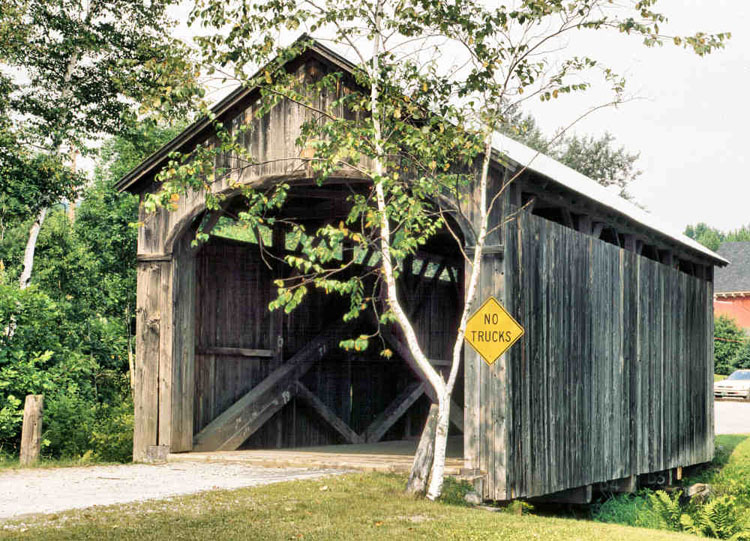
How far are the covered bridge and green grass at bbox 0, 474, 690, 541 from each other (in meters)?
1.76

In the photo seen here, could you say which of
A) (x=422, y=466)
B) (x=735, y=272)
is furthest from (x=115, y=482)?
(x=735, y=272)

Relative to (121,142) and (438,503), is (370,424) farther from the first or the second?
(121,142)

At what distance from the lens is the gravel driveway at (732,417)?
26.7 metres

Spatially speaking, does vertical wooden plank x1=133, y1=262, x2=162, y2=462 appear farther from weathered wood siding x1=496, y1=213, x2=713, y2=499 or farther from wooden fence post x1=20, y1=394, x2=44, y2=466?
weathered wood siding x1=496, y1=213, x2=713, y2=499

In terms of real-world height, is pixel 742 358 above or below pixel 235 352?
below

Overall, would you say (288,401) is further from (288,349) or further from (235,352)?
(235,352)

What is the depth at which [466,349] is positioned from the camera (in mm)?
10742

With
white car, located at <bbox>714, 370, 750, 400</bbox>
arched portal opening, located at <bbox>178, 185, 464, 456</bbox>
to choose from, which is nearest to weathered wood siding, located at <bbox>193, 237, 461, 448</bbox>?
arched portal opening, located at <bbox>178, 185, 464, 456</bbox>

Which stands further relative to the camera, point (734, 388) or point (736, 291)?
point (736, 291)

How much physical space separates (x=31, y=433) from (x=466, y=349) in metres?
5.96

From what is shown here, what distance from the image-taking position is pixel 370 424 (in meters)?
17.7

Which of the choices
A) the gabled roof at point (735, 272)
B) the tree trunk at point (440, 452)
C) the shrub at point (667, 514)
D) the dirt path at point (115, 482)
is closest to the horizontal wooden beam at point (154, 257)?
the dirt path at point (115, 482)

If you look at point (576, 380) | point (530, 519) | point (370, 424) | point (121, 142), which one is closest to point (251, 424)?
point (370, 424)

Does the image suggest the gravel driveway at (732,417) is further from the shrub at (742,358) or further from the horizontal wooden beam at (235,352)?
the horizontal wooden beam at (235,352)
